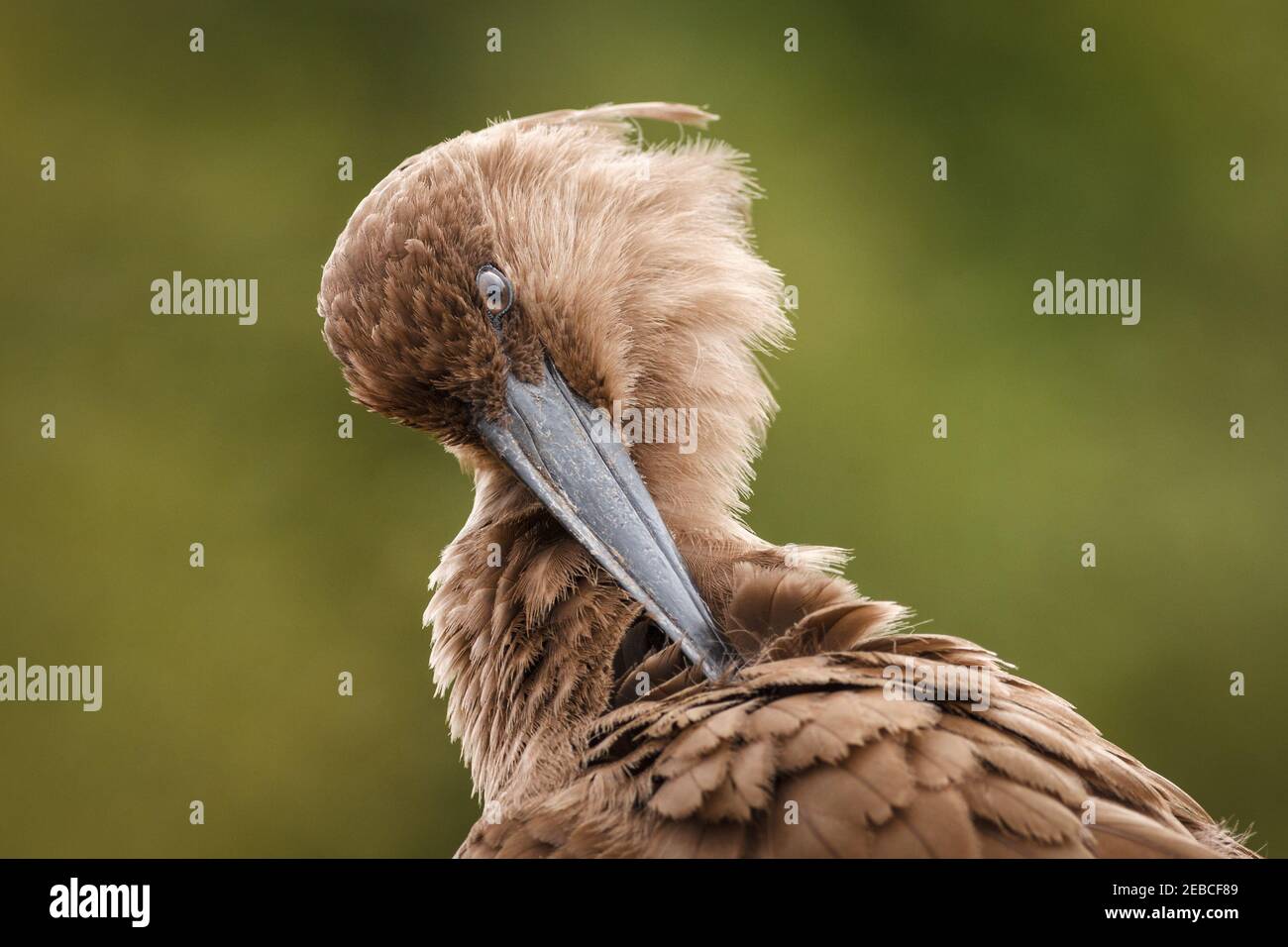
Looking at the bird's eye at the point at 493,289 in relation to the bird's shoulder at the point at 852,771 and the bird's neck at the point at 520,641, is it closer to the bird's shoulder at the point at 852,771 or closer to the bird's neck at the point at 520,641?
the bird's neck at the point at 520,641

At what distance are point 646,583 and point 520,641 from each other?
0.96ft

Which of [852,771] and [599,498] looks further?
[599,498]

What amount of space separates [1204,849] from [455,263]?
4.98 feet

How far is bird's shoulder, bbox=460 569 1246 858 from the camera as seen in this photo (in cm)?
187

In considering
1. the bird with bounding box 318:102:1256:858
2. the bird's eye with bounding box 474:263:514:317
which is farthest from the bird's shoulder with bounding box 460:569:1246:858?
the bird's eye with bounding box 474:263:514:317

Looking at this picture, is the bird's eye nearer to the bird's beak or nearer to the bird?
the bird

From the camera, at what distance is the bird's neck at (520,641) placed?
234 cm

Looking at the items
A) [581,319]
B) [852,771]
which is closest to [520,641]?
[581,319]

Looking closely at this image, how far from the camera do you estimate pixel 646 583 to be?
233 centimetres

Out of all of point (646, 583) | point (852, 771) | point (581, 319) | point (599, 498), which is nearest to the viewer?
point (852, 771)

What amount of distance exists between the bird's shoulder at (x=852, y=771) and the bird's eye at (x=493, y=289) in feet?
2.44

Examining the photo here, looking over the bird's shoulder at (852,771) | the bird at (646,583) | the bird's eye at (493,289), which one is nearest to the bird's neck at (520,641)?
the bird at (646,583)

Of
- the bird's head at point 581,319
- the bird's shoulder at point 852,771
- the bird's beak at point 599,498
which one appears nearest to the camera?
the bird's shoulder at point 852,771

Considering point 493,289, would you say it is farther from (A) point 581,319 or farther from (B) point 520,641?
(B) point 520,641
